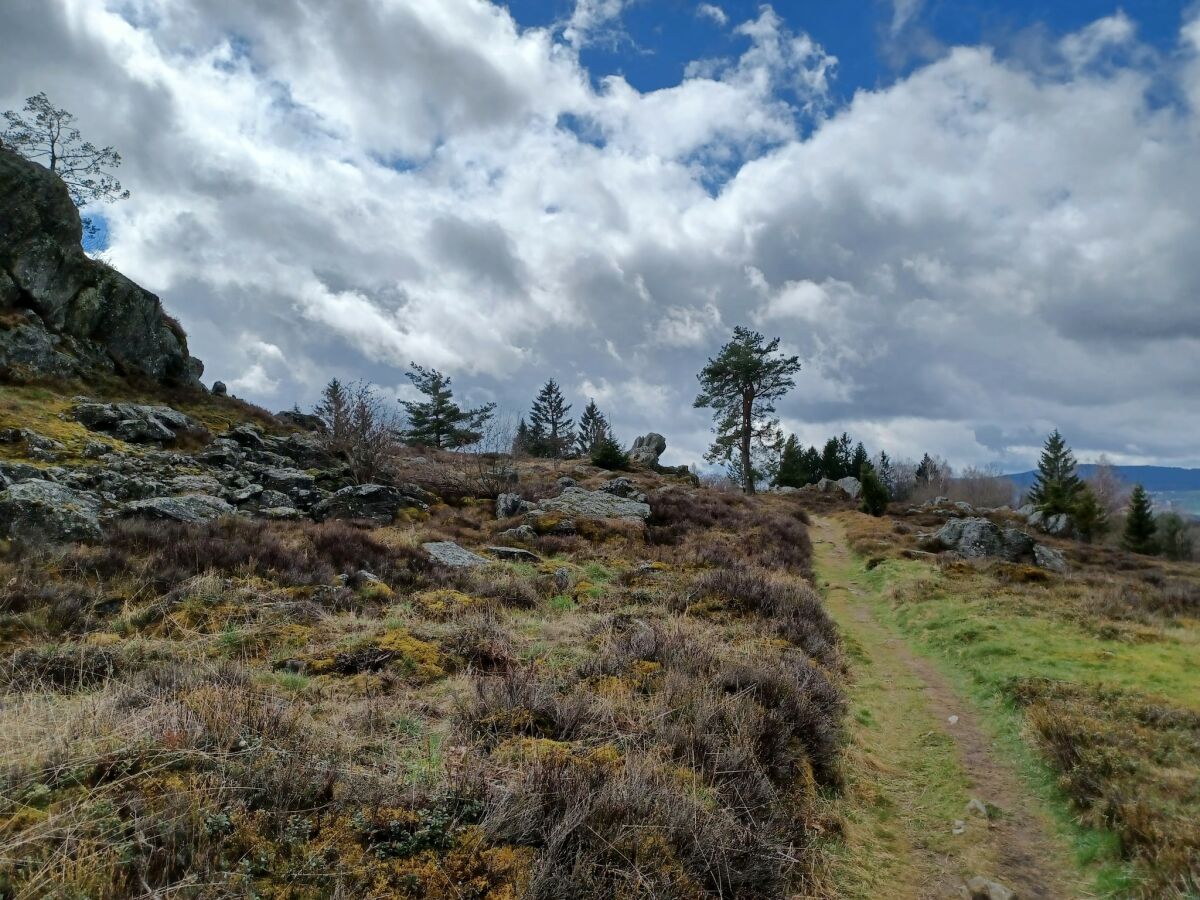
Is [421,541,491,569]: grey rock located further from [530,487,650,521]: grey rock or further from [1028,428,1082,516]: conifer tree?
[1028,428,1082,516]: conifer tree

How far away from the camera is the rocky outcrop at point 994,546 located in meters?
21.6

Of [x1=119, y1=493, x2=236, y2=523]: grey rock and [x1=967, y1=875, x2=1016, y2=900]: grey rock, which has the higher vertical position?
[x1=119, y1=493, x2=236, y2=523]: grey rock

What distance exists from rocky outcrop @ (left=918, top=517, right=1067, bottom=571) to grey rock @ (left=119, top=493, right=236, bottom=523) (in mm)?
23584

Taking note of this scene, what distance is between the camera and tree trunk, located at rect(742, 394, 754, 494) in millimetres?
40719

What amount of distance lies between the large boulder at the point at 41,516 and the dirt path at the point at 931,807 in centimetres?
1242

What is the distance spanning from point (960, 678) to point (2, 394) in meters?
26.6

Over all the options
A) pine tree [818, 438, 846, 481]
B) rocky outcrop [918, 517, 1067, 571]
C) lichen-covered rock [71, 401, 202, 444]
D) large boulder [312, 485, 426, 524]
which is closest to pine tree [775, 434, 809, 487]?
pine tree [818, 438, 846, 481]

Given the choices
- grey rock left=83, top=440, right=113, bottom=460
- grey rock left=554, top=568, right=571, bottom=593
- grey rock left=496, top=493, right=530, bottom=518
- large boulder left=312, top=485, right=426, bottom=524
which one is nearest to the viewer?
grey rock left=554, top=568, right=571, bottom=593

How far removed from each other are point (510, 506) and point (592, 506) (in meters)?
3.12

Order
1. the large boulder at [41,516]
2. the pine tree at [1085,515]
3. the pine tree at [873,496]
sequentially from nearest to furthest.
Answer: the large boulder at [41,516] → the pine tree at [873,496] → the pine tree at [1085,515]

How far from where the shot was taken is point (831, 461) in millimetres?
57531

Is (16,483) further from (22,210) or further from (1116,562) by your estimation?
(1116,562)

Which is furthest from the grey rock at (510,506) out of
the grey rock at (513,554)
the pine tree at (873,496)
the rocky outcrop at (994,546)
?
the pine tree at (873,496)

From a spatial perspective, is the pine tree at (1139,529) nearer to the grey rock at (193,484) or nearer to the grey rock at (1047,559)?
the grey rock at (1047,559)
